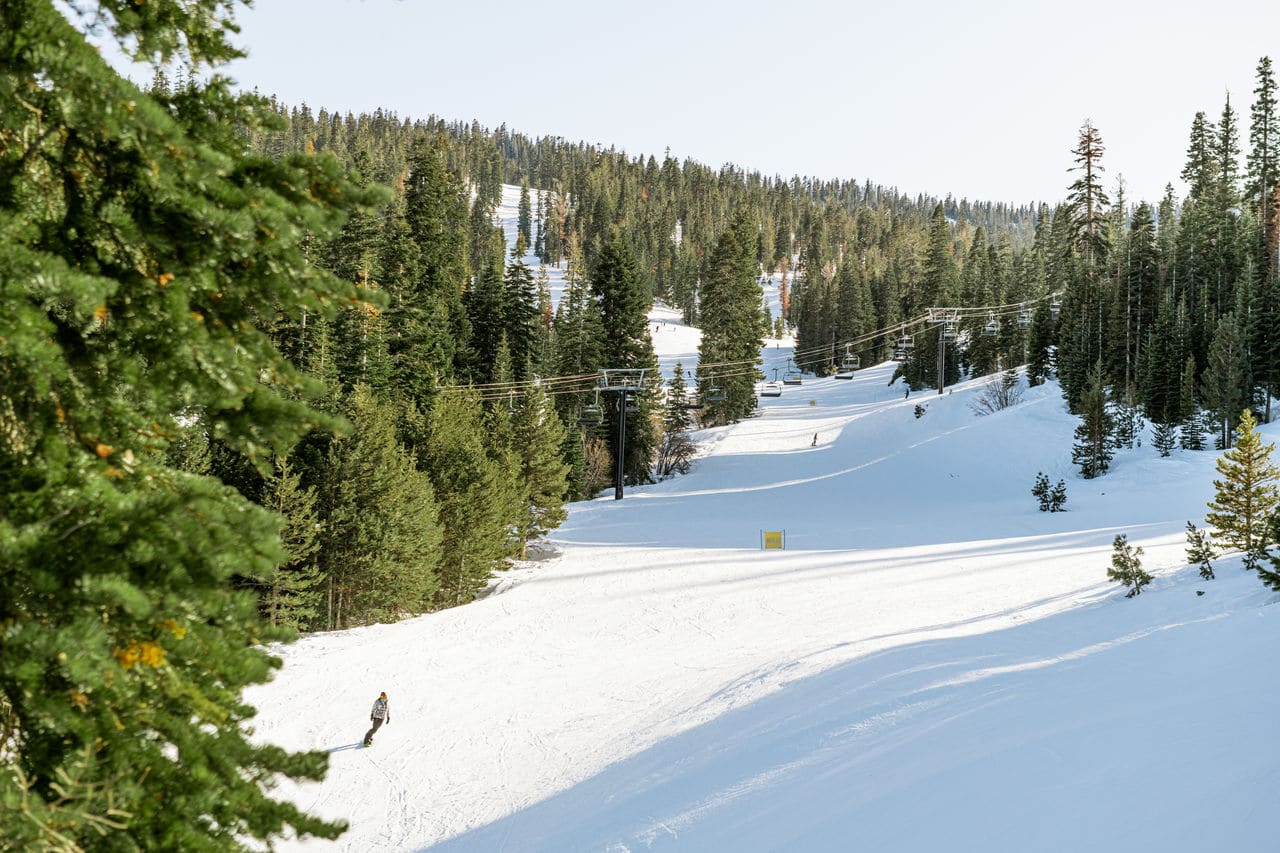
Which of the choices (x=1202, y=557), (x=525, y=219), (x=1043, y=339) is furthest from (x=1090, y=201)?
(x=525, y=219)

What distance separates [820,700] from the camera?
1795cm

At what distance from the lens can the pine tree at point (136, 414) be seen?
10.9 ft

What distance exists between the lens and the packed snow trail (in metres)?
11.8

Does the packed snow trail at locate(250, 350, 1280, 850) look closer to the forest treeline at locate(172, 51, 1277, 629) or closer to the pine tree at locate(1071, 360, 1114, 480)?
the forest treeline at locate(172, 51, 1277, 629)

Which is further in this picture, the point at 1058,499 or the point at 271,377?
the point at 1058,499

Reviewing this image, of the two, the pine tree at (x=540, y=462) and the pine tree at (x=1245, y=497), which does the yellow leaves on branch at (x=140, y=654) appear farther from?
the pine tree at (x=540, y=462)

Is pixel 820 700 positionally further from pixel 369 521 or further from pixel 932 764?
pixel 369 521

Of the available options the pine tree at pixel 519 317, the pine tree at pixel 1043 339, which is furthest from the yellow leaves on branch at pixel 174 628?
the pine tree at pixel 1043 339

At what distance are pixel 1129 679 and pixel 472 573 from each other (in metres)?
23.6

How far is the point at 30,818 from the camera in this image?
301cm

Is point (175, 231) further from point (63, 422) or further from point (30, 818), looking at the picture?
point (30, 818)

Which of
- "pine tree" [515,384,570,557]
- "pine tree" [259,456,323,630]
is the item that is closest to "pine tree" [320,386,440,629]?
"pine tree" [259,456,323,630]

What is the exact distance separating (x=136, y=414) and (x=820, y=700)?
1607 cm

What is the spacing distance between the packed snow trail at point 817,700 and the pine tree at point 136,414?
989 cm
